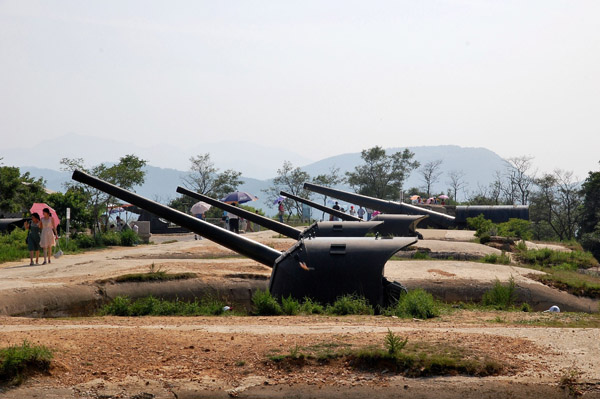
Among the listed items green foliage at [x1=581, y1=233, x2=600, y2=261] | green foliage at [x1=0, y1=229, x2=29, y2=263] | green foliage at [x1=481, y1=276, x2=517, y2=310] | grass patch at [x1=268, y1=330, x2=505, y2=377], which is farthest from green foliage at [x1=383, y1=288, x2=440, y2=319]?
green foliage at [x1=581, y1=233, x2=600, y2=261]

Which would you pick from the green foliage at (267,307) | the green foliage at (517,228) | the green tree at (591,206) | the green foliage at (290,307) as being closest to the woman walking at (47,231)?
the green foliage at (267,307)

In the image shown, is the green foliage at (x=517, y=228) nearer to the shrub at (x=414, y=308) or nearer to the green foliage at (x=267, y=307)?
the shrub at (x=414, y=308)

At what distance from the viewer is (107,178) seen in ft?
107

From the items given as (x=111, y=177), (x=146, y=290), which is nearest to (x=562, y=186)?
(x=111, y=177)

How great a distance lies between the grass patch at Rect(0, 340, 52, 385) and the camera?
606 centimetres

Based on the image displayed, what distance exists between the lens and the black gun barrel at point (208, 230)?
11.8 metres

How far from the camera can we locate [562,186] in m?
43.5

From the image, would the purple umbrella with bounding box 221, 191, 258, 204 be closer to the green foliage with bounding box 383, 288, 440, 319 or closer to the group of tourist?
the group of tourist

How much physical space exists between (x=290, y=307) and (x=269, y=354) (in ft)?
10.4

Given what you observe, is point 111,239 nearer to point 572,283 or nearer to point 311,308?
point 572,283

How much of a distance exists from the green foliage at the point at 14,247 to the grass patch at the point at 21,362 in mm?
12822

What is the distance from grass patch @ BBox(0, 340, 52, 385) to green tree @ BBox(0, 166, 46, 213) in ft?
93.6

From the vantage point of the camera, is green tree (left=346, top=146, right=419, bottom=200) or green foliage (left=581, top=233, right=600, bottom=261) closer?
green foliage (left=581, top=233, right=600, bottom=261)

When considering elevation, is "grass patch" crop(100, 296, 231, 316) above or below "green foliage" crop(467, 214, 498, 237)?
below
